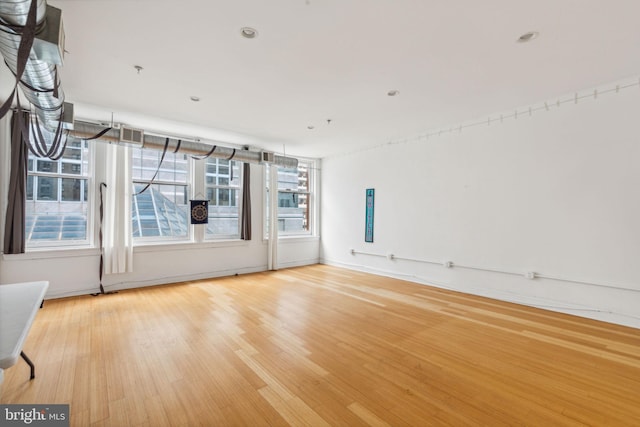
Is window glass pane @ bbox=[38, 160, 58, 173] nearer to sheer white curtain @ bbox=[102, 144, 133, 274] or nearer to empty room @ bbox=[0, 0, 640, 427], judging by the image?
empty room @ bbox=[0, 0, 640, 427]

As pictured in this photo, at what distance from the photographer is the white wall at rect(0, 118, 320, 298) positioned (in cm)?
402

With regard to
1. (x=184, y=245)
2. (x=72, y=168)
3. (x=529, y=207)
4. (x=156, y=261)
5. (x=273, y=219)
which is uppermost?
(x=72, y=168)

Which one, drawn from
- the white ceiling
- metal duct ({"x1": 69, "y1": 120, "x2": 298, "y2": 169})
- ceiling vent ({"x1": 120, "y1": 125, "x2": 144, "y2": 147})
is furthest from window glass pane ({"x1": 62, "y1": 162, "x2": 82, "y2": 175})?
ceiling vent ({"x1": 120, "y1": 125, "x2": 144, "y2": 147})

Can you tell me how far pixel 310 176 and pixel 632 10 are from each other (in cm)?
605

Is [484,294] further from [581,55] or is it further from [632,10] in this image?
[632,10]

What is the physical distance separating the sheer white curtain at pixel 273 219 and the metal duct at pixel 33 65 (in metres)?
3.79

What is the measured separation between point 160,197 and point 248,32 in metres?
3.98

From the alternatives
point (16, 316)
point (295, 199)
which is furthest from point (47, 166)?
point (295, 199)

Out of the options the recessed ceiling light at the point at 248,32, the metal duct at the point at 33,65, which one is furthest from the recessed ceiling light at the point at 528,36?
the metal duct at the point at 33,65

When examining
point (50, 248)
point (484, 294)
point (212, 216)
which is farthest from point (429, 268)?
point (50, 248)

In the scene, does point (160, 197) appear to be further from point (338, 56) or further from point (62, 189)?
point (338, 56)

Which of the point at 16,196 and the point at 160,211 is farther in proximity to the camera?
the point at 160,211

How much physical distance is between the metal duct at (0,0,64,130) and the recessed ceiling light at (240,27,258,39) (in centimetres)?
122

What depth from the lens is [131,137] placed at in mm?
4062
